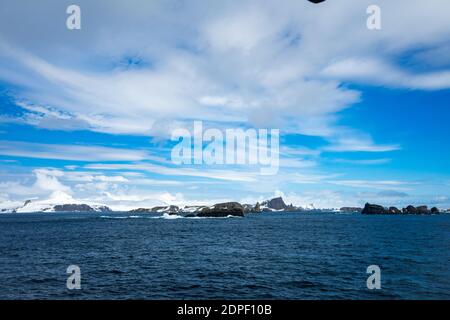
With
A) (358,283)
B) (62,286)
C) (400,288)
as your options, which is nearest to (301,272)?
(358,283)

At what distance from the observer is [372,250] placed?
203ft

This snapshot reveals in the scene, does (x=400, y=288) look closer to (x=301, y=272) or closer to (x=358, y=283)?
(x=358, y=283)
